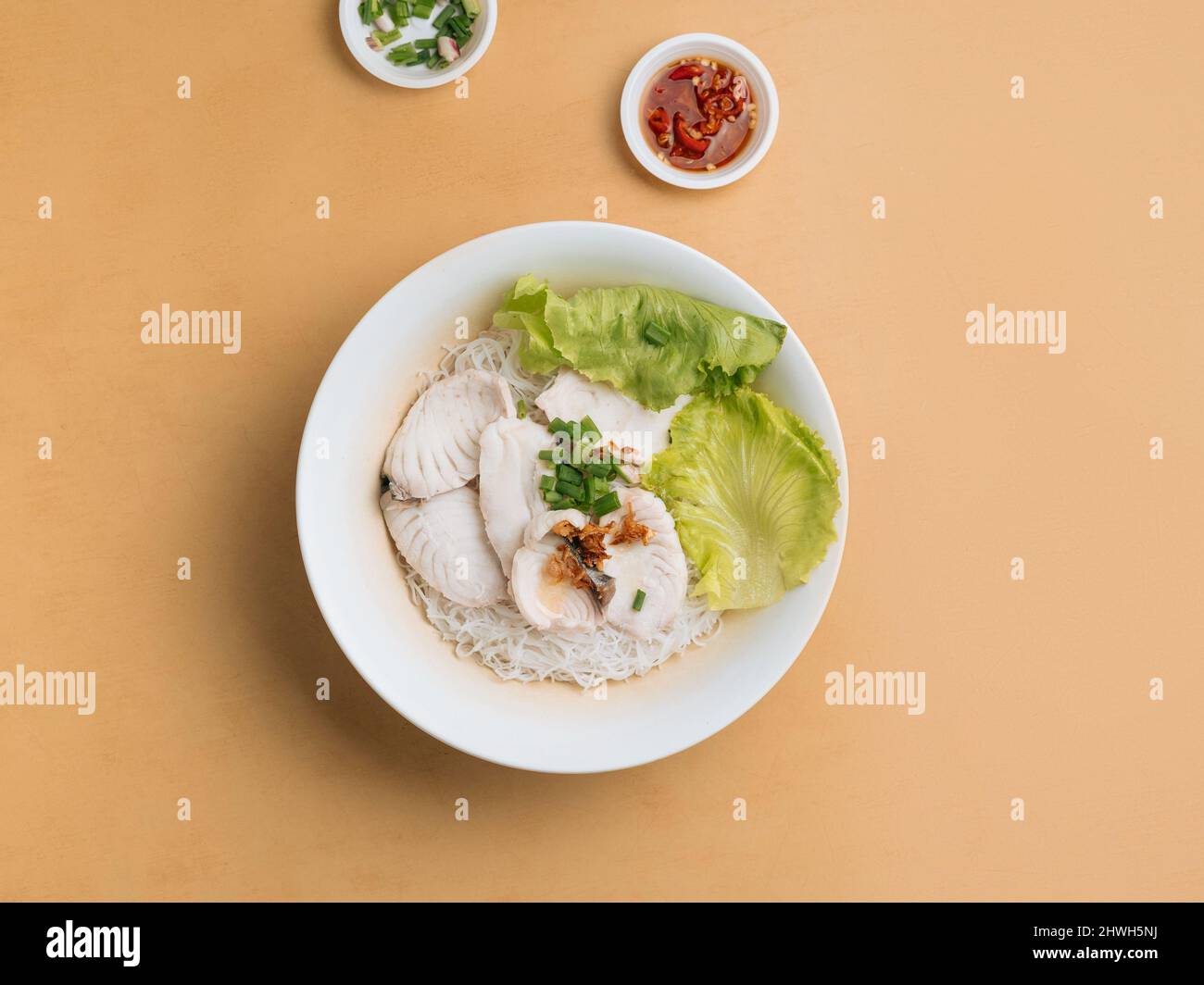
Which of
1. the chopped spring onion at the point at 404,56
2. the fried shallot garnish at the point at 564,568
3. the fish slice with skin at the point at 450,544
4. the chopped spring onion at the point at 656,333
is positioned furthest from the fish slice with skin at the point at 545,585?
the chopped spring onion at the point at 404,56

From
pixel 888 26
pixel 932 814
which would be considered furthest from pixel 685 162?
pixel 932 814

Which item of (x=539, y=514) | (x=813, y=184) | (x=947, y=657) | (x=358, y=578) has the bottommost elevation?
(x=947, y=657)

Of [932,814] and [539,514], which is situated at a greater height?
[539,514]

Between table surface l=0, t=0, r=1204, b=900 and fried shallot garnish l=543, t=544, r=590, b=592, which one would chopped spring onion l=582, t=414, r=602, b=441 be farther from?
table surface l=0, t=0, r=1204, b=900

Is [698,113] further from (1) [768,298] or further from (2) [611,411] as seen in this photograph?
(2) [611,411]

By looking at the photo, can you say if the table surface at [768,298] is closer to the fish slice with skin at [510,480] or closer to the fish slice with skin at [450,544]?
the fish slice with skin at [450,544]

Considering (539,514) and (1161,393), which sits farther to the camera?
(1161,393)

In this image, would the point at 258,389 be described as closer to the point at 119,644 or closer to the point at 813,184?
the point at 119,644
